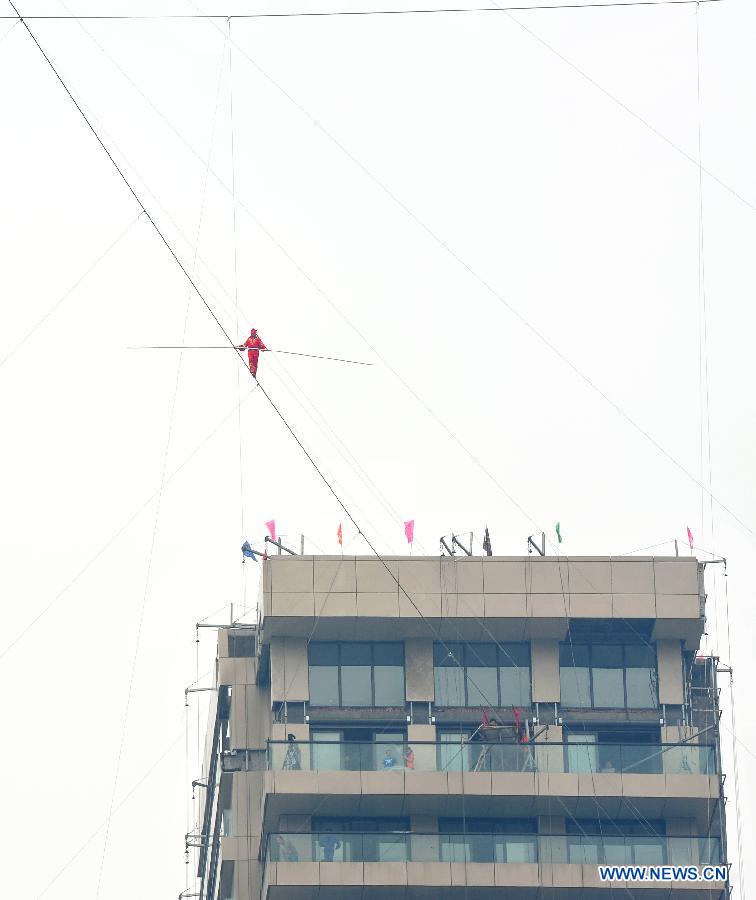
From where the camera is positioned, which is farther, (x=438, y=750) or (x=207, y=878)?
(x=207, y=878)

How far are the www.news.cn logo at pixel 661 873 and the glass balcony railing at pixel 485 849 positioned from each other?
31 centimetres

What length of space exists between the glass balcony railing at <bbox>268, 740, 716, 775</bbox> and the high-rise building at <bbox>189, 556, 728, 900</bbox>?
9cm

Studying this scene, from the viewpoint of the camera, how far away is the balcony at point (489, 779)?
12119 cm

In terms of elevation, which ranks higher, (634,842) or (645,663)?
(645,663)

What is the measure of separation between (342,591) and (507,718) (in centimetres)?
934

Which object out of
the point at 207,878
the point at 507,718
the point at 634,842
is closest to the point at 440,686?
the point at 507,718

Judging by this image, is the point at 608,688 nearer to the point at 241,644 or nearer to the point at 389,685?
the point at 389,685

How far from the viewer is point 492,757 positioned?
123 m

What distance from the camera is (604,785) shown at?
122 m

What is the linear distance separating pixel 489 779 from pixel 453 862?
14.8ft

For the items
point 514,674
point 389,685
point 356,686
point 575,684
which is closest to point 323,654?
point 356,686

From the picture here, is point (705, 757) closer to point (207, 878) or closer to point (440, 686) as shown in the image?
point (440, 686)

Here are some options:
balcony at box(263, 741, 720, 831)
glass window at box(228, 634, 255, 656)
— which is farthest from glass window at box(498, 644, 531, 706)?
glass window at box(228, 634, 255, 656)

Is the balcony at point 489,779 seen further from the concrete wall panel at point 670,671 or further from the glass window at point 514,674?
the glass window at point 514,674
